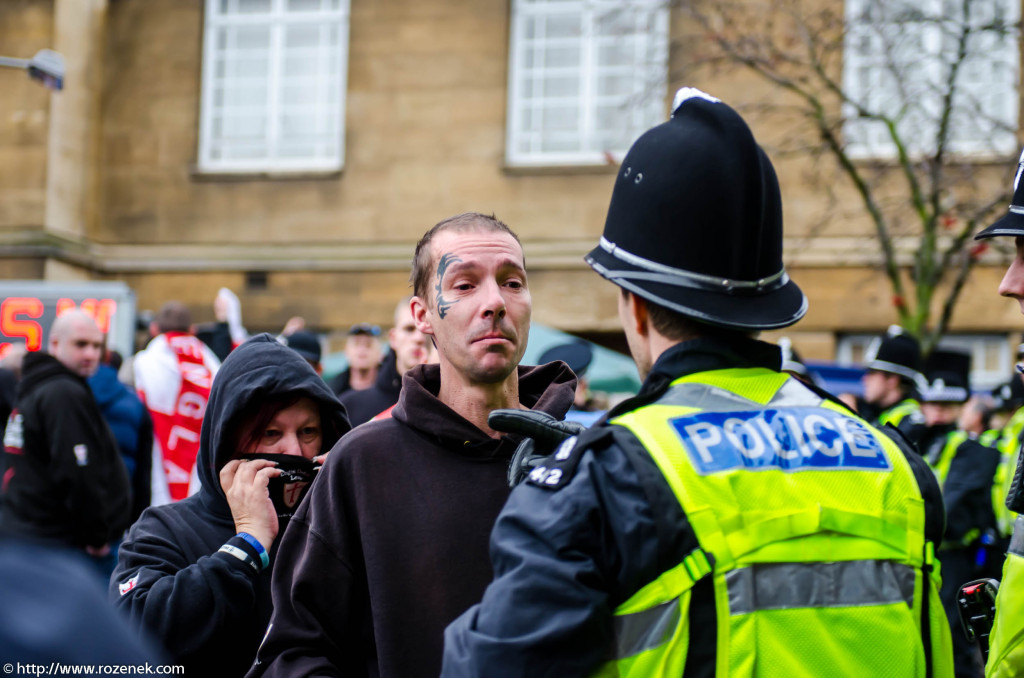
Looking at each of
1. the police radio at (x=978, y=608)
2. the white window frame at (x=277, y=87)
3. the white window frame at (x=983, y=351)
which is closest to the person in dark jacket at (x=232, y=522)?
the police radio at (x=978, y=608)

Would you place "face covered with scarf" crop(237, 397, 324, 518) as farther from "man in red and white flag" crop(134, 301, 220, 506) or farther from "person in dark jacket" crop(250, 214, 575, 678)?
"man in red and white flag" crop(134, 301, 220, 506)

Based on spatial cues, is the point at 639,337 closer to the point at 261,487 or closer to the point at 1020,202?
the point at 1020,202

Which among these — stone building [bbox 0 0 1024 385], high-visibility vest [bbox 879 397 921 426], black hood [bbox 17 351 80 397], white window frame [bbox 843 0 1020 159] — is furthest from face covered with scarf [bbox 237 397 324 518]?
stone building [bbox 0 0 1024 385]

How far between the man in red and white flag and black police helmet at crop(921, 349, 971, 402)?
14.6 feet

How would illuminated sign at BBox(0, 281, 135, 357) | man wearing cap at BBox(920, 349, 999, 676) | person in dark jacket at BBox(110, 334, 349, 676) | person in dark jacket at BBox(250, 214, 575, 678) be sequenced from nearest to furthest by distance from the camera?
person in dark jacket at BBox(250, 214, 575, 678), person in dark jacket at BBox(110, 334, 349, 676), man wearing cap at BBox(920, 349, 999, 676), illuminated sign at BBox(0, 281, 135, 357)

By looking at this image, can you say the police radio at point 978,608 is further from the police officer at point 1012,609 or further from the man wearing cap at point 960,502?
the man wearing cap at point 960,502

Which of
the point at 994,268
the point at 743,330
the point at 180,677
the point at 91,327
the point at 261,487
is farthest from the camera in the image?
the point at 994,268

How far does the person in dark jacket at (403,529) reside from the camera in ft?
7.54

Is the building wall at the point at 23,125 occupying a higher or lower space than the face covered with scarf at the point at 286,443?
higher

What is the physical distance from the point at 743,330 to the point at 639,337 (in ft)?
0.62

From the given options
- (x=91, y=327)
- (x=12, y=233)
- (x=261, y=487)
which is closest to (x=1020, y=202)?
(x=261, y=487)

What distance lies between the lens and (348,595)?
92.7 inches

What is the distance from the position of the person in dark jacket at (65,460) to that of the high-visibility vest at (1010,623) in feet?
15.5

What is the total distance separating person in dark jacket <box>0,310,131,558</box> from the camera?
5.76 meters
